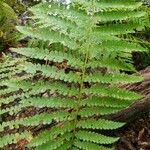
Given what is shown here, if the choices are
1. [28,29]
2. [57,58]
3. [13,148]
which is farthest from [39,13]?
[13,148]

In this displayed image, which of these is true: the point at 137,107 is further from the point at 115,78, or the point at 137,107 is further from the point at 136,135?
the point at 115,78

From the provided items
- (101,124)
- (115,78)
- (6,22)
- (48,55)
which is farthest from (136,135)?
(6,22)

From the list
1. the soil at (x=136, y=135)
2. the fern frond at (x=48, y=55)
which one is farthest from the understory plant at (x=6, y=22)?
the fern frond at (x=48, y=55)

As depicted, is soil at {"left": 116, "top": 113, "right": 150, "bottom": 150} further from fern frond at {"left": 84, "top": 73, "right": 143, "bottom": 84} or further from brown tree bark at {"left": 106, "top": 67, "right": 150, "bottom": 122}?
fern frond at {"left": 84, "top": 73, "right": 143, "bottom": 84}

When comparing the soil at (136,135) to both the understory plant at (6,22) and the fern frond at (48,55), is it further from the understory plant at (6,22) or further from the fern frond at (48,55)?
the understory plant at (6,22)

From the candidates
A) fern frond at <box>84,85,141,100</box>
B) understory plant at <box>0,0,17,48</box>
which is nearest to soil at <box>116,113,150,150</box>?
fern frond at <box>84,85,141,100</box>

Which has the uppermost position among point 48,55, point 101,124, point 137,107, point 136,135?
point 48,55

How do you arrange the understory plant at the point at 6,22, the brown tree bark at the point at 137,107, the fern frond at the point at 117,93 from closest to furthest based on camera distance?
the fern frond at the point at 117,93 → the brown tree bark at the point at 137,107 → the understory plant at the point at 6,22

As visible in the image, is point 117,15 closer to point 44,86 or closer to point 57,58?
point 57,58
